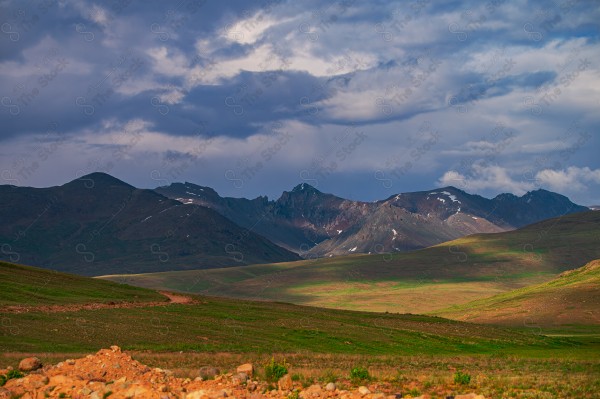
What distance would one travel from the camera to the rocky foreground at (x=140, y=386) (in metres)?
29.0

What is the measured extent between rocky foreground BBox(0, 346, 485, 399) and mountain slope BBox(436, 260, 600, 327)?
124 metres

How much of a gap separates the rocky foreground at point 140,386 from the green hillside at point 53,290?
1763 inches

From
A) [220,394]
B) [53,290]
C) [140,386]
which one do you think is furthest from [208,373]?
[53,290]

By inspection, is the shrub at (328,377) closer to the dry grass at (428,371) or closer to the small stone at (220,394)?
the dry grass at (428,371)

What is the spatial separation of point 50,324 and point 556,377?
44.2 meters

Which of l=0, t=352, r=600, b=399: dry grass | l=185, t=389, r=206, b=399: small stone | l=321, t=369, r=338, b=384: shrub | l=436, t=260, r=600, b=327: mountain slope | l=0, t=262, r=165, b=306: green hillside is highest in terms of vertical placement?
l=0, t=262, r=165, b=306: green hillside

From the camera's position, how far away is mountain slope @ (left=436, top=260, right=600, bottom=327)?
499 feet

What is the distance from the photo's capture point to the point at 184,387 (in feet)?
100

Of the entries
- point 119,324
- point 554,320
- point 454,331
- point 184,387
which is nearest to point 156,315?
point 119,324

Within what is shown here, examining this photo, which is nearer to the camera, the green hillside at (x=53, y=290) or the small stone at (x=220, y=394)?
the small stone at (x=220, y=394)

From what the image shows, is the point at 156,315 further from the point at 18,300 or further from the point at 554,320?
the point at 554,320

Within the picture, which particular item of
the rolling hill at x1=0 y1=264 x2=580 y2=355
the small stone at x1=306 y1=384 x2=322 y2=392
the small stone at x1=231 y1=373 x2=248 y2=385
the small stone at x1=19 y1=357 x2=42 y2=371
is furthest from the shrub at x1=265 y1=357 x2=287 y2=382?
the rolling hill at x1=0 y1=264 x2=580 y2=355

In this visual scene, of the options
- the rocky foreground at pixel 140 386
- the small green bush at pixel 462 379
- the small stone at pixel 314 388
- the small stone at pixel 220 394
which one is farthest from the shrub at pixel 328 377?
the small stone at pixel 220 394

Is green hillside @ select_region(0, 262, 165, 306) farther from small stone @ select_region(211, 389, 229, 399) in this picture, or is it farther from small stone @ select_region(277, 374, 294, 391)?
small stone @ select_region(211, 389, 229, 399)
